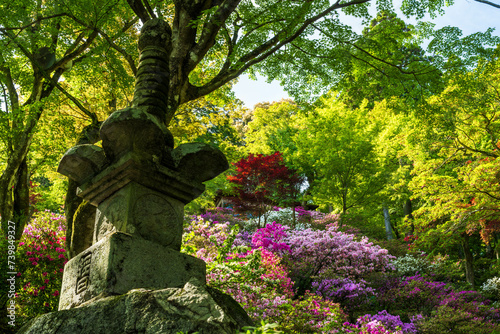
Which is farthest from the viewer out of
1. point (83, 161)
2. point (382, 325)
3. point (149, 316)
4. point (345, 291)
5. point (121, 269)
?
point (345, 291)

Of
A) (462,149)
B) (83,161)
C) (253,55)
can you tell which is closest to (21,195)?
(253,55)

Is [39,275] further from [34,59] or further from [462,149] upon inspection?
[462,149]

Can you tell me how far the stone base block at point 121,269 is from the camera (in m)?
2.16

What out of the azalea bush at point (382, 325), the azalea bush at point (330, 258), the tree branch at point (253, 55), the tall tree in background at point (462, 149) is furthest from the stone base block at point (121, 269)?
the azalea bush at point (330, 258)

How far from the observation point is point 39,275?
7.10 metres

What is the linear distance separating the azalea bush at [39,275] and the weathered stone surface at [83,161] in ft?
17.1

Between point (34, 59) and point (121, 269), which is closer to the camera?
point (121, 269)

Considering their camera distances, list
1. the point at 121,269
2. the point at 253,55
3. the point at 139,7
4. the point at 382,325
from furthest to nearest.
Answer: the point at 382,325 < the point at 253,55 < the point at 139,7 < the point at 121,269

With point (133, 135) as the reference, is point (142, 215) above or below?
below

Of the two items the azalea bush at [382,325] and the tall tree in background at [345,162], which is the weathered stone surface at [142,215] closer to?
the azalea bush at [382,325]

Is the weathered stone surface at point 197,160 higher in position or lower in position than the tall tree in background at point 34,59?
lower

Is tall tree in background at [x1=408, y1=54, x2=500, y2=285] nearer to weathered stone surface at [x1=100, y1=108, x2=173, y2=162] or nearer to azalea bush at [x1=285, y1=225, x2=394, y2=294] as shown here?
azalea bush at [x1=285, y1=225, x2=394, y2=294]

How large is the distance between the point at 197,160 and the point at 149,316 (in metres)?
1.47

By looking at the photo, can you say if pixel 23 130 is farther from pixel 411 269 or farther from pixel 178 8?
pixel 411 269
